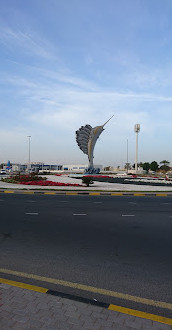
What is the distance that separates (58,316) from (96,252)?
2.84 meters

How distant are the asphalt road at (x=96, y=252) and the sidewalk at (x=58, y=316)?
1.17 feet

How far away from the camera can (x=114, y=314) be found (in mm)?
3387

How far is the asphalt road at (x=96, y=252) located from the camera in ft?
14.1

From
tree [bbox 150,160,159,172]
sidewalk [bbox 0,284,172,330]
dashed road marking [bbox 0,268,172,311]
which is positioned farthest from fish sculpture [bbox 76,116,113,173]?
tree [bbox 150,160,159,172]

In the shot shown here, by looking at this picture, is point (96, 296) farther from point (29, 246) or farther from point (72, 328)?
point (29, 246)

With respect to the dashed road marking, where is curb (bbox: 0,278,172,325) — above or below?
above

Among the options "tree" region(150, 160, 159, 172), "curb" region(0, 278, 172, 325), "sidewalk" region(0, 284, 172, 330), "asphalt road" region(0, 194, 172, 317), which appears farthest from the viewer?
"tree" region(150, 160, 159, 172)

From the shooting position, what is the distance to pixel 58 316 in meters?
3.30

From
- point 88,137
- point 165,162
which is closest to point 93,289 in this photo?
point 88,137

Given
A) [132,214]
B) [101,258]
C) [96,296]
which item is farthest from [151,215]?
[96,296]

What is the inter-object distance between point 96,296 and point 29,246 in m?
3.03

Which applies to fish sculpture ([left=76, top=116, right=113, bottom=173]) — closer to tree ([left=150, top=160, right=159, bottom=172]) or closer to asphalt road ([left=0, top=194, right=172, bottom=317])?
asphalt road ([left=0, top=194, right=172, bottom=317])

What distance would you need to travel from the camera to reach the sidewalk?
3111 millimetres

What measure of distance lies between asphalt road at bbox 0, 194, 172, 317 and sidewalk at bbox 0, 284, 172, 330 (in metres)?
0.36
